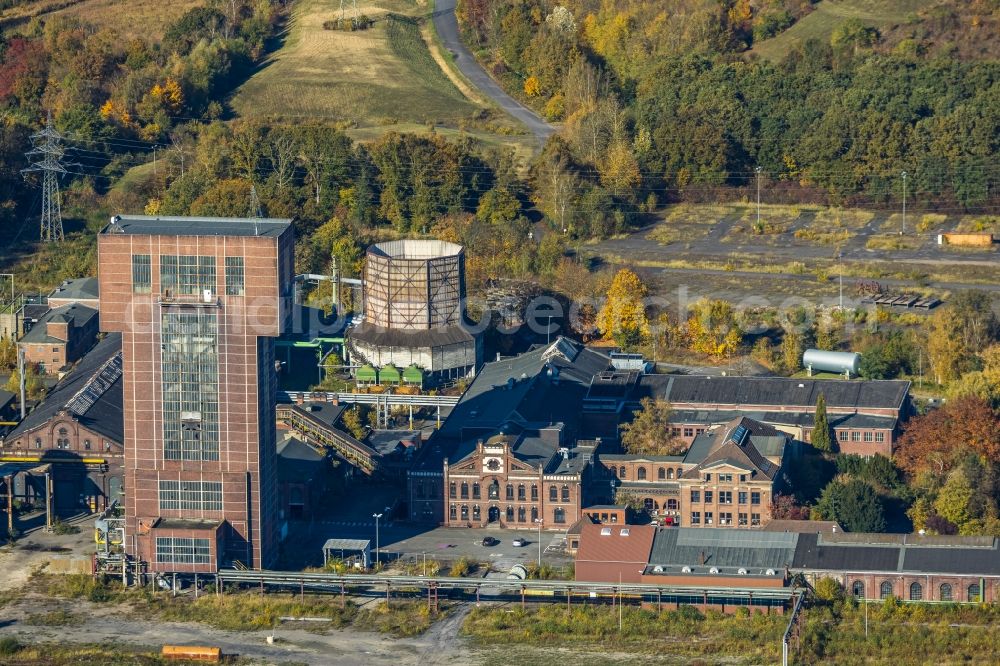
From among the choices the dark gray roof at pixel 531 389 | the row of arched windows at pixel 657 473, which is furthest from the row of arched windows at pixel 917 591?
the dark gray roof at pixel 531 389

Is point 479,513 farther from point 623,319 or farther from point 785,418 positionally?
point 623,319

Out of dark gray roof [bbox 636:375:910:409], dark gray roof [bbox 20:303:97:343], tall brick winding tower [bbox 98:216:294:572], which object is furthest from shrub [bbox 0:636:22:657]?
dark gray roof [bbox 20:303:97:343]

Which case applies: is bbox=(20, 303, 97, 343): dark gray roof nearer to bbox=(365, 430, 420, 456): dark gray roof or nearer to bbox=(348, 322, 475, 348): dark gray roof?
bbox=(348, 322, 475, 348): dark gray roof

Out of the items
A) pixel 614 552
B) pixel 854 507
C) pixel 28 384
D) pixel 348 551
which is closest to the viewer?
pixel 614 552

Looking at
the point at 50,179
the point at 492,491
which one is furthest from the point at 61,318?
the point at 492,491

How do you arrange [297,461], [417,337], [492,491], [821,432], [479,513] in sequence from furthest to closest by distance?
1. [417,337]
2. [821,432]
3. [297,461]
4. [479,513]
5. [492,491]

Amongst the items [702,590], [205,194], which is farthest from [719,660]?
[205,194]

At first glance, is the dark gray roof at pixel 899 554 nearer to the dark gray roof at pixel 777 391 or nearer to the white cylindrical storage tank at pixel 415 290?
the dark gray roof at pixel 777 391
